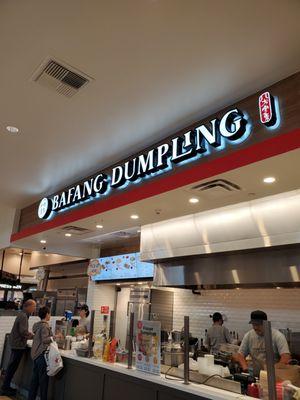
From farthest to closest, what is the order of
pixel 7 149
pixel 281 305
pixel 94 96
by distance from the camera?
pixel 281 305 < pixel 7 149 < pixel 94 96

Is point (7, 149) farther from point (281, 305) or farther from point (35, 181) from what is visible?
point (281, 305)

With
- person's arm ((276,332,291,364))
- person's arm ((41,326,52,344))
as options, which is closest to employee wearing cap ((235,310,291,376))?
person's arm ((276,332,291,364))

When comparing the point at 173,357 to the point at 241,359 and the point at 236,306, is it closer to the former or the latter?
the point at 241,359

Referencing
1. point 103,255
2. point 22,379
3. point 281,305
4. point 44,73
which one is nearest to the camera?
point 44,73

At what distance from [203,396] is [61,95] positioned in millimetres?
3199

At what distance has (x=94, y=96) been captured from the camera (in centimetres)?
361

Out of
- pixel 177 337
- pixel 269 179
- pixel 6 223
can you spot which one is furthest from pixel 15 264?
pixel 269 179

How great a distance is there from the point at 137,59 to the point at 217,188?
5.35 ft

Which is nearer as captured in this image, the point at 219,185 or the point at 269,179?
the point at 269,179

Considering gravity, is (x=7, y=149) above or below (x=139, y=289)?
above

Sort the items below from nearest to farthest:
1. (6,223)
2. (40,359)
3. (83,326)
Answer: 1. (40,359)
2. (83,326)
3. (6,223)

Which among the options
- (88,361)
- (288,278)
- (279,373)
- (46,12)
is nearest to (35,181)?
(88,361)

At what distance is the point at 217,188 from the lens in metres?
3.82

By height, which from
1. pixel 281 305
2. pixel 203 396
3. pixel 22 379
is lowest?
pixel 22 379
